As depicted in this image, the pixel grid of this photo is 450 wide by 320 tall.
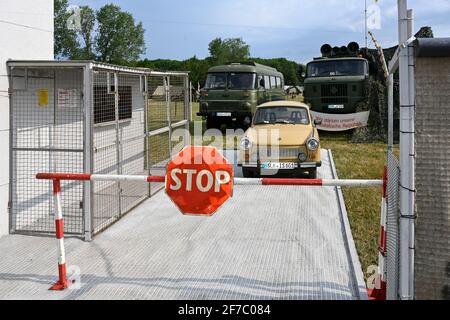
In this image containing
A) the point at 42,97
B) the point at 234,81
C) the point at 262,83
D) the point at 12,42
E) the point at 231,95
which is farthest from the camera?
the point at 262,83

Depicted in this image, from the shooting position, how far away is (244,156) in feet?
29.7

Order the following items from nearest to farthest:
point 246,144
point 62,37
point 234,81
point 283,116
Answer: point 246,144
point 283,116
point 234,81
point 62,37

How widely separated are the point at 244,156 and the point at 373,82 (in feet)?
26.8

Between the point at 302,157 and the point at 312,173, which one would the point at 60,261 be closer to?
the point at 302,157

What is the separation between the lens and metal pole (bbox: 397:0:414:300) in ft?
10.2

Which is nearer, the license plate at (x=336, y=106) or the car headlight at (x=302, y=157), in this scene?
the car headlight at (x=302, y=157)

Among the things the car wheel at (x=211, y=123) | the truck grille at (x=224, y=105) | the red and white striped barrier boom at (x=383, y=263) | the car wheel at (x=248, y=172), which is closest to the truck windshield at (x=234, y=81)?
the truck grille at (x=224, y=105)

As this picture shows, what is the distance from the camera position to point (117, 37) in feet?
240

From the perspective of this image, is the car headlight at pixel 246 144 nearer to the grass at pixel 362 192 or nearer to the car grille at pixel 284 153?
the car grille at pixel 284 153

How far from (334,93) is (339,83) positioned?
0.36 m

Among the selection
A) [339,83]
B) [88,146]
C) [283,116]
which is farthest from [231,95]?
[88,146]

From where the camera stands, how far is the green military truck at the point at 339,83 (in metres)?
16.0

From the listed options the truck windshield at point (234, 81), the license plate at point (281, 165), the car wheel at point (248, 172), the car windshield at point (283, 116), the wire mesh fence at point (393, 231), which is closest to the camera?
the wire mesh fence at point (393, 231)
